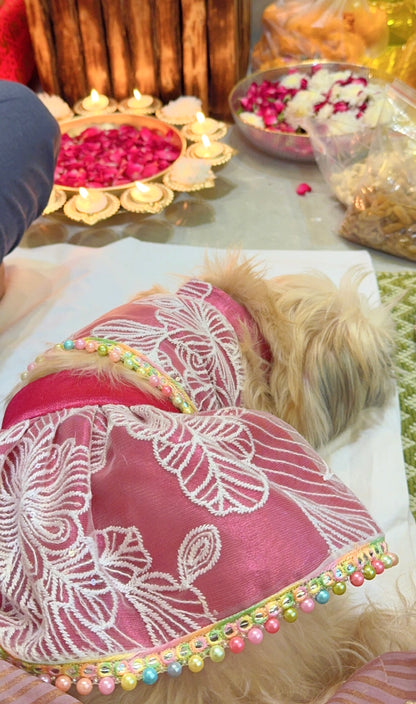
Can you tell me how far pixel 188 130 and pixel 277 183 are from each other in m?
0.23

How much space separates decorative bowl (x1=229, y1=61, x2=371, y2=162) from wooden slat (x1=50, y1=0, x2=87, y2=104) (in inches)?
14.0

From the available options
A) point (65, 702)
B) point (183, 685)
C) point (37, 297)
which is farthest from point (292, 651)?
point (37, 297)

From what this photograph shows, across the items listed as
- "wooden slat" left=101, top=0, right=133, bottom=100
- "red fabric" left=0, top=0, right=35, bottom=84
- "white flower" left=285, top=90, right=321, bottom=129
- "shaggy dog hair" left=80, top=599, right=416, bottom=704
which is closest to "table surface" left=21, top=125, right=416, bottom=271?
"white flower" left=285, top=90, right=321, bottom=129

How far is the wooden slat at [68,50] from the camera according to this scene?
1.38 meters

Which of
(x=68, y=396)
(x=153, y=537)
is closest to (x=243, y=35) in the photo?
(x=68, y=396)

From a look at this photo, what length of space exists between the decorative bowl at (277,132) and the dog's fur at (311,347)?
0.60m

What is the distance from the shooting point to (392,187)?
43.7 inches

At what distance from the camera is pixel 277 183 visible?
139 centimetres

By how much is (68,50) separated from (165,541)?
4.15 feet

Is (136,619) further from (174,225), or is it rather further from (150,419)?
(174,225)

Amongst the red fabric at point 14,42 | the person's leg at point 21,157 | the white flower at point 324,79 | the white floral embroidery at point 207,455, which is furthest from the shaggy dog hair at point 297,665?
the red fabric at point 14,42

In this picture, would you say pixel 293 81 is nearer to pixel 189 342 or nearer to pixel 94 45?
pixel 94 45

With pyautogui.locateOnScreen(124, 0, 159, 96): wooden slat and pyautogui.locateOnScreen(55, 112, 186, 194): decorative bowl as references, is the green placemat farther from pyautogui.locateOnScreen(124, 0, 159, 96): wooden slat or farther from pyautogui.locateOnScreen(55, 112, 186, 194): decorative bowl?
pyautogui.locateOnScreen(124, 0, 159, 96): wooden slat

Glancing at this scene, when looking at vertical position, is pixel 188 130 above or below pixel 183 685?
above
